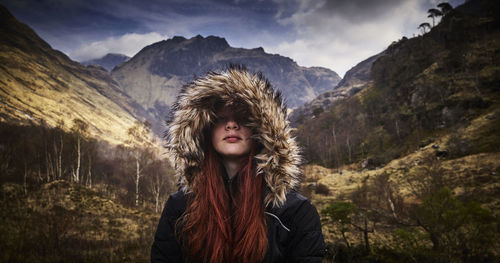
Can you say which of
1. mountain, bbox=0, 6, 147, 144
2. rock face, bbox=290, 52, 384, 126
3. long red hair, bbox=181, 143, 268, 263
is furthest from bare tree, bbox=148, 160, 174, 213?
rock face, bbox=290, 52, 384, 126

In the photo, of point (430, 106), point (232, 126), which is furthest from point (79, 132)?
point (430, 106)

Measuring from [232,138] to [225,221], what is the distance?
736 mm

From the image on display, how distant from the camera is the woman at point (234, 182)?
5.56ft

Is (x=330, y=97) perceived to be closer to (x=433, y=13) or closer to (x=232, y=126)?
(x=433, y=13)

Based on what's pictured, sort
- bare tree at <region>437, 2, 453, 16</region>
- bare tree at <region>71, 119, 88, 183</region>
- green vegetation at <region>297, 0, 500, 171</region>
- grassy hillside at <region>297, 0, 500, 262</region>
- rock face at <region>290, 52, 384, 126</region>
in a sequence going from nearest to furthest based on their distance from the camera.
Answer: grassy hillside at <region>297, 0, 500, 262</region>
bare tree at <region>71, 119, 88, 183</region>
green vegetation at <region>297, 0, 500, 171</region>
bare tree at <region>437, 2, 453, 16</region>
rock face at <region>290, 52, 384, 126</region>

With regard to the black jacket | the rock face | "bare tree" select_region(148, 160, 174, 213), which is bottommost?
"bare tree" select_region(148, 160, 174, 213)

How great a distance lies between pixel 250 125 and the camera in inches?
79.0

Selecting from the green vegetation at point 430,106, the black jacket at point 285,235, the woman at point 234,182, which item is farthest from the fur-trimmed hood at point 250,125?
the green vegetation at point 430,106

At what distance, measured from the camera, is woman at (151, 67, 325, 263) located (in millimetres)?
1693

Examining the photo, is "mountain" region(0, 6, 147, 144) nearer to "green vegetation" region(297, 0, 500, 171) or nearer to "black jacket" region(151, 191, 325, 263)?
"green vegetation" region(297, 0, 500, 171)

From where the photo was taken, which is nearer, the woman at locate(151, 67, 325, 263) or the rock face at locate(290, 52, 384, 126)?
the woman at locate(151, 67, 325, 263)

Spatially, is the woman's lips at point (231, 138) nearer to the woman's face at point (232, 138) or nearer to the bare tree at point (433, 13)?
the woman's face at point (232, 138)

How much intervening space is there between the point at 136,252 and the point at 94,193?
18.4 metres

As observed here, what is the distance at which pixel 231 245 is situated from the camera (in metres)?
1.75
